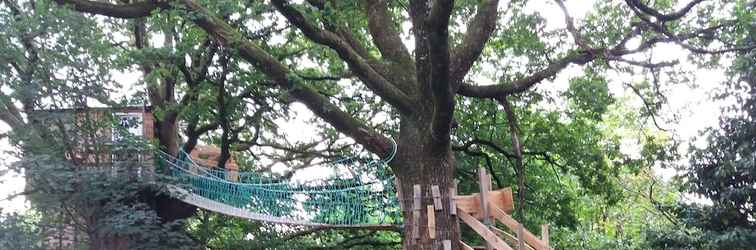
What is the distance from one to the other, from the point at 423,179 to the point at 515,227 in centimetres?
102

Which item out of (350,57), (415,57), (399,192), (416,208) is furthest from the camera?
(399,192)

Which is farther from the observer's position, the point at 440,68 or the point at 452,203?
the point at 452,203

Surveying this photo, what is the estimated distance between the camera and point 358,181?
221 inches

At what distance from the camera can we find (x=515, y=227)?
4.40 m

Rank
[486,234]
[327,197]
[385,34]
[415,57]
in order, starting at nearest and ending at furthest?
[486,234] < [415,57] < [327,197] < [385,34]

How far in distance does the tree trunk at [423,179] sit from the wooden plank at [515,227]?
0.42m

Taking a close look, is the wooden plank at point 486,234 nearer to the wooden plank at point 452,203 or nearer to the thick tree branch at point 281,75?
the wooden plank at point 452,203

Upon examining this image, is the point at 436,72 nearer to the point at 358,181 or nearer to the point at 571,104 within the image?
the point at 358,181

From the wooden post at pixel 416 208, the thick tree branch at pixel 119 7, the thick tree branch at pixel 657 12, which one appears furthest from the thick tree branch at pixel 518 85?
the thick tree branch at pixel 119 7

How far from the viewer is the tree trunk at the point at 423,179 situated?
502 cm

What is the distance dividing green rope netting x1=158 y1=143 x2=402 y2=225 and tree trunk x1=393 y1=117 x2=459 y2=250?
21 cm

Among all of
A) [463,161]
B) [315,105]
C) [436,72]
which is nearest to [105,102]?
[315,105]

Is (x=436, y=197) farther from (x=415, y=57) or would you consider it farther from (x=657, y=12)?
(x=657, y=12)

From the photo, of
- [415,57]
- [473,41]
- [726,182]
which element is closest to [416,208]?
[415,57]
